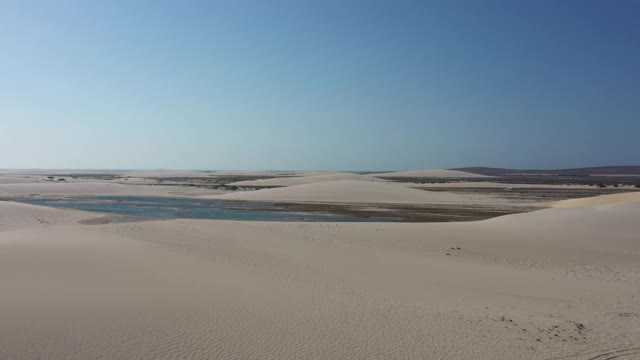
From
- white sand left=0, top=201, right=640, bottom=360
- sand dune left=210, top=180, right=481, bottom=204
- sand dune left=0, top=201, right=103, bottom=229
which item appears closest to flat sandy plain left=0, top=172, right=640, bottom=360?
white sand left=0, top=201, right=640, bottom=360

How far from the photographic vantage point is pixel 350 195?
162ft

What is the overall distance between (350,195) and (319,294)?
39359 mm

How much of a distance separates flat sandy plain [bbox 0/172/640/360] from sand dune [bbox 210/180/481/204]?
2650 cm

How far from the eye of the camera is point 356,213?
33.3m

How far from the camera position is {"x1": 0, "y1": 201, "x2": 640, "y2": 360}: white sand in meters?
7.00

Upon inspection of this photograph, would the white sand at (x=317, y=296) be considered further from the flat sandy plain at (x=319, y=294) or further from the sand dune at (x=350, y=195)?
the sand dune at (x=350, y=195)

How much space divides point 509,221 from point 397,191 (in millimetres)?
27802

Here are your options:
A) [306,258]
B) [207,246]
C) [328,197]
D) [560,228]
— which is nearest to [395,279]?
[306,258]

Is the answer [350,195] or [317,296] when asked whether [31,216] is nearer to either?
[317,296]

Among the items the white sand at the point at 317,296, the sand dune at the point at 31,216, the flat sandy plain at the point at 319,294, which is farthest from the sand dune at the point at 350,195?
the white sand at the point at 317,296

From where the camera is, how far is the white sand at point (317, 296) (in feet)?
23.0

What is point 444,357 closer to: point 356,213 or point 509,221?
point 509,221

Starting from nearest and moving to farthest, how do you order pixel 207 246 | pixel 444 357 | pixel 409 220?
pixel 444 357
pixel 207 246
pixel 409 220

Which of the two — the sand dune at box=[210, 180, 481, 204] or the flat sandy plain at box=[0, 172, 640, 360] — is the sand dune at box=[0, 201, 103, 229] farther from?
the sand dune at box=[210, 180, 481, 204]
